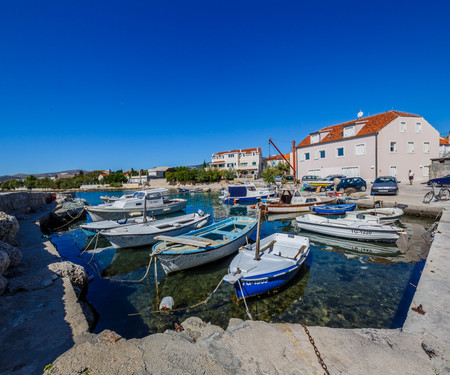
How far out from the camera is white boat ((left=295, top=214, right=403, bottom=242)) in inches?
463

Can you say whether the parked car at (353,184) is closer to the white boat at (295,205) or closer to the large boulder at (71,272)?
the white boat at (295,205)

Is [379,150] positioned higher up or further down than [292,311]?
higher up

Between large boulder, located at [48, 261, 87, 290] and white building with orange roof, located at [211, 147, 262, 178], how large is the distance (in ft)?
201

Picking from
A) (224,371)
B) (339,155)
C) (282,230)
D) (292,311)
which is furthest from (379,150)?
(224,371)

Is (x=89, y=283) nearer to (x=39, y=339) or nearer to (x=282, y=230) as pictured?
(x=39, y=339)

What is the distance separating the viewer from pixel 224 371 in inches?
125

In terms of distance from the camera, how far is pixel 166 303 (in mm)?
6918

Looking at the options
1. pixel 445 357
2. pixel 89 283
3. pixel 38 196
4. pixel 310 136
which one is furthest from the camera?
pixel 310 136

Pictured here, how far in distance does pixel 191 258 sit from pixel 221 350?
5376 mm

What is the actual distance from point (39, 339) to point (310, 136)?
140 feet

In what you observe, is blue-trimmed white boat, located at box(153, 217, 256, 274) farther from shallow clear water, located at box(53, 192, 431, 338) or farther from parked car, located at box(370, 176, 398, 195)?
parked car, located at box(370, 176, 398, 195)

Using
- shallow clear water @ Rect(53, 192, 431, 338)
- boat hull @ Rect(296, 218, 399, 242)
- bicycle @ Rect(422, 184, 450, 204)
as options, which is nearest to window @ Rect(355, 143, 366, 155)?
bicycle @ Rect(422, 184, 450, 204)

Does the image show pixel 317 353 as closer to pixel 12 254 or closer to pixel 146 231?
pixel 12 254

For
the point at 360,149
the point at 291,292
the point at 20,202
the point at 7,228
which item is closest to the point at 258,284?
the point at 291,292
